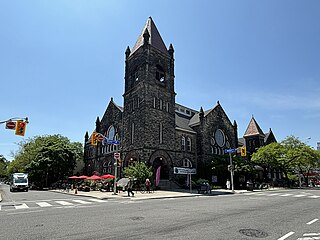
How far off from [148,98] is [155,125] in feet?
13.8

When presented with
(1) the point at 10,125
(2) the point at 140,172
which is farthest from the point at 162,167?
(1) the point at 10,125

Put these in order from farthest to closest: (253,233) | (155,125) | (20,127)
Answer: (155,125)
(20,127)
(253,233)

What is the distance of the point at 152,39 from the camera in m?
39.3

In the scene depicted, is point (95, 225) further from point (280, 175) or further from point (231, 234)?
point (280, 175)

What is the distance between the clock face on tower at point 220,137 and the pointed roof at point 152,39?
704 inches

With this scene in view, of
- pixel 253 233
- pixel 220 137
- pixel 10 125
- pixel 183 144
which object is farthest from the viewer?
pixel 220 137

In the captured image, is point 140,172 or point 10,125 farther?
point 140,172

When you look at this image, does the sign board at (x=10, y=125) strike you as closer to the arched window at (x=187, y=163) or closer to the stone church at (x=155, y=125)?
the stone church at (x=155, y=125)

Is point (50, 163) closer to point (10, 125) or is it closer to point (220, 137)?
point (10, 125)

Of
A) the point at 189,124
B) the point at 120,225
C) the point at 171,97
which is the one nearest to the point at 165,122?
the point at 171,97

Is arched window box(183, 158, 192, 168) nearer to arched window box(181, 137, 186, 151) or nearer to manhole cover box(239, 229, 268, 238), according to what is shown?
arched window box(181, 137, 186, 151)

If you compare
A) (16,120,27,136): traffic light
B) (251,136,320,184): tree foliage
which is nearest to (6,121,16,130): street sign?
(16,120,27,136): traffic light

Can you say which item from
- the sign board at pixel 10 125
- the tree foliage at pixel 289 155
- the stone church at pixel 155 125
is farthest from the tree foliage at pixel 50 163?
the tree foliage at pixel 289 155

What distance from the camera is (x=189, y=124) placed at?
44219 mm
